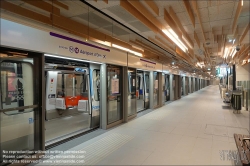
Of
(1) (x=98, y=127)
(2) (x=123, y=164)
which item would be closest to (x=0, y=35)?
(2) (x=123, y=164)

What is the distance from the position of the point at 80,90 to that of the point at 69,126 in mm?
2530

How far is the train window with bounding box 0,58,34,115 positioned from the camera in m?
2.67

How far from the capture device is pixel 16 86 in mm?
2840

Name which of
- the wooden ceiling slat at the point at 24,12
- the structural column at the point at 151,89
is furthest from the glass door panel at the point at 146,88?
the wooden ceiling slat at the point at 24,12

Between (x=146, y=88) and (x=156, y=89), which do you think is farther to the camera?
(x=156, y=89)

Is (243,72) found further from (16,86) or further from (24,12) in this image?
(16,86)

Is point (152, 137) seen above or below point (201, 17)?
below

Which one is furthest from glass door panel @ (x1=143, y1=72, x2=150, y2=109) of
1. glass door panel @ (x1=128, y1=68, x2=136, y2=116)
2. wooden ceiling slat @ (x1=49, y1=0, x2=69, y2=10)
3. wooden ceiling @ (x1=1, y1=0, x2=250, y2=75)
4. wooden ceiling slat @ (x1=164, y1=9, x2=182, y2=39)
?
wooden ceiling slat @ (x1=49, y1=0, x2=69, y2=10)

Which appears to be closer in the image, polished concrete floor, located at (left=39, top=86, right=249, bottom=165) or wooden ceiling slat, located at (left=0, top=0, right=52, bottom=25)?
polished concrete floor, located at (left=39, top=86, right=249, bottom=165)

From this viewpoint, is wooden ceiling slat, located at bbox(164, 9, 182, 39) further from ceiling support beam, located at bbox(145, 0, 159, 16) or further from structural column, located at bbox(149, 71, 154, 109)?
structural column, located at bbox(149, 71, 154, 109)

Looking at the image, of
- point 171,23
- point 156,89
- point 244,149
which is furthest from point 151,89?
point 244,149

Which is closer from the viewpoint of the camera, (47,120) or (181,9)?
(181,9)

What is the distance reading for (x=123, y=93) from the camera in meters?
5.62

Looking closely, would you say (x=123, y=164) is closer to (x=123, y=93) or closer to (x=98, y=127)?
(x=98, y=127)
